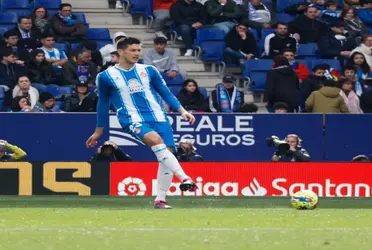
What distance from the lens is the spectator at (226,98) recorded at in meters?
20.4

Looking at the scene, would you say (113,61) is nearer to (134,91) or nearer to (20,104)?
(20,104)

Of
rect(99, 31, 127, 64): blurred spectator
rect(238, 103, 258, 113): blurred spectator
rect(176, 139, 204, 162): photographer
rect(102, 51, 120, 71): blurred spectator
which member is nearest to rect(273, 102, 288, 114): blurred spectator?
rect(238, 103, 258, 113): blurred spectator

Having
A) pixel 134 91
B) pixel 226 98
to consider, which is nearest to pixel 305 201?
pixel 134 91

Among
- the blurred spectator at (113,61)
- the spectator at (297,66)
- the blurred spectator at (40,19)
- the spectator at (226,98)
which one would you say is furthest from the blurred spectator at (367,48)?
the blurred spectator at (40,19)

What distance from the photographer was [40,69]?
20.5 m

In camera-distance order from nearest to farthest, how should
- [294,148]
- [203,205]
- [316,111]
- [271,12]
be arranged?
[203,205] → [294,148] → [316,111] → [271,12]

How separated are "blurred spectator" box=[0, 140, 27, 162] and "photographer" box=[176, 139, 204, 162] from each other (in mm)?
2323

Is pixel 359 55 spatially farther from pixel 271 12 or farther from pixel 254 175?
pixel 254 175

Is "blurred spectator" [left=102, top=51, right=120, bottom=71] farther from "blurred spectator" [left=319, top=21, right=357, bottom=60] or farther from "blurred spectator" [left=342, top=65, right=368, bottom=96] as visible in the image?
"blurred spectator" [left=319, top=21, right=357, bottom=60]

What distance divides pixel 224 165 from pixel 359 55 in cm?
550

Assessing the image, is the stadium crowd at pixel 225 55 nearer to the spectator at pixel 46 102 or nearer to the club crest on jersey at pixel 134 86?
the spectator at pixel 46 102

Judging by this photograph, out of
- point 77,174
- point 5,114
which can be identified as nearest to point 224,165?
point 77,174

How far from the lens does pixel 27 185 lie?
17484 mm

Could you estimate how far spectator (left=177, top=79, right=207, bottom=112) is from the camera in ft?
66.0
